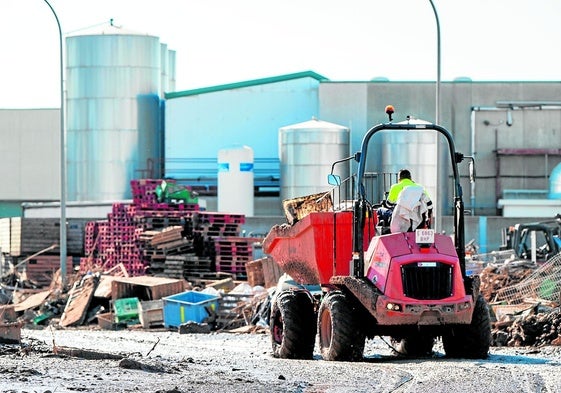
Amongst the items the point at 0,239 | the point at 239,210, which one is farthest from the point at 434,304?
the point at 239,210

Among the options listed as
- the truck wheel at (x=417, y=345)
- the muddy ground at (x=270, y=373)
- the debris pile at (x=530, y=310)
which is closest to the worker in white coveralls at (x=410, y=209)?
the muddy ground at (x=270, y=373)

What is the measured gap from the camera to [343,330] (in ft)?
53.7

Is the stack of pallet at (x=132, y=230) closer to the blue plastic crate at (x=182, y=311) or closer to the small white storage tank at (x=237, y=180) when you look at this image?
the small white storage tank at (x=237, y=180)

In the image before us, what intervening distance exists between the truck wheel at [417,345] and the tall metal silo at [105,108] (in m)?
37.1

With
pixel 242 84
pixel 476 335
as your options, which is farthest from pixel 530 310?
pixel 242 84

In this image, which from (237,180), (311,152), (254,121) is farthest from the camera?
(254,121)

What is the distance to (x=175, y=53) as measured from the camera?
62.4m

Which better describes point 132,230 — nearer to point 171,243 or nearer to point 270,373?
point 171,243

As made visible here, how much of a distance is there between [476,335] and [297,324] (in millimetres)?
2326

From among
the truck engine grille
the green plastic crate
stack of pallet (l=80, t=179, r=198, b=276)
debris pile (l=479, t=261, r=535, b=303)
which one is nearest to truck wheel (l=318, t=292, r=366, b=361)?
the truck engine grille

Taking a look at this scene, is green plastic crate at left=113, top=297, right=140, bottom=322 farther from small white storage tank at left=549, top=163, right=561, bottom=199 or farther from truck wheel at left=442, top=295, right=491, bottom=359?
small white storage tank at left=549, top=163, right=561, bottom=199

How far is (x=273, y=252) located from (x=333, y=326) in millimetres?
2860

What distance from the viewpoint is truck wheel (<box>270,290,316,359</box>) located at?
17.6m

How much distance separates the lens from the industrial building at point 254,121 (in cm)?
5412
